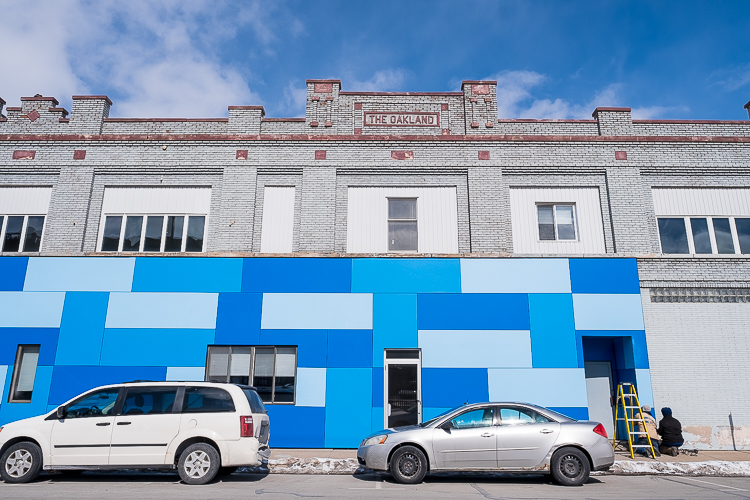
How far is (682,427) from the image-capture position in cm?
1266

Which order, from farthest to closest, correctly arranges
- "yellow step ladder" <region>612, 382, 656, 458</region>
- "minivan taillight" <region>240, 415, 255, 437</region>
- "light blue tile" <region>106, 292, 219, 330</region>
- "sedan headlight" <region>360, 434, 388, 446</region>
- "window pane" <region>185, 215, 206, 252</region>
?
"window pane" <region>185, 215, 206, 252</region> < "light blue tile" <region>106, 292, 219, 330</region> < "yellow step ladder" <region>612, 382, 656, 458</region> < "sedan headlight" <region>360, 434, 388, 446</region> < "minivan taillight" <region>240, 415, 255, 437</region>

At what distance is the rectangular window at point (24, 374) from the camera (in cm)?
1288

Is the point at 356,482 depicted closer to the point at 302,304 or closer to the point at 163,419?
the point at 163,419

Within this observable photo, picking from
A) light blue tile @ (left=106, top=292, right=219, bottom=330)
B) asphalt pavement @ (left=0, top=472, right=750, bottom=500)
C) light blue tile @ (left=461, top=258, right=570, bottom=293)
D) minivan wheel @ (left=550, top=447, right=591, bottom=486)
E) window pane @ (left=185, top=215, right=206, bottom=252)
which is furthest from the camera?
window pane @ (left=185, top=215, right=206, bottom=252)

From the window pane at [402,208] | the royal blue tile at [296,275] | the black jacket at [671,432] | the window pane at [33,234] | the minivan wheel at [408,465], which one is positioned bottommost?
the minivan wheel at [408,465]

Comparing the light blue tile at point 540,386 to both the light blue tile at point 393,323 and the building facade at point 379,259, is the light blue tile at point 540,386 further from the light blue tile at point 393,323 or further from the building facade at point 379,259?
the light blue tile at point 393,323

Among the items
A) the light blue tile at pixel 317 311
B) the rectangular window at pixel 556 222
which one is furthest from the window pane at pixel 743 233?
the light blue tile at pixel 317 311

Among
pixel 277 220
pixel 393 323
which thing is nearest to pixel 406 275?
pixel 393 323

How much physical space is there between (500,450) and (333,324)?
5.46 metres

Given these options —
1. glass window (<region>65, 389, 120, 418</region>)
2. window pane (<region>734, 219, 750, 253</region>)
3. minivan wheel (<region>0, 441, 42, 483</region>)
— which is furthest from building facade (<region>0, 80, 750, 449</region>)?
minivan wheel (<region>0, 441, 42, 483</region>)

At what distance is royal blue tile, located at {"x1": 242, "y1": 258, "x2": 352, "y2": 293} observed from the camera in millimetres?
13266

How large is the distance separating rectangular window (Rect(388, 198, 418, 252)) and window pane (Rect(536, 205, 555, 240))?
3490 mm

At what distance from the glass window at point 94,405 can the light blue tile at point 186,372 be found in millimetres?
3860

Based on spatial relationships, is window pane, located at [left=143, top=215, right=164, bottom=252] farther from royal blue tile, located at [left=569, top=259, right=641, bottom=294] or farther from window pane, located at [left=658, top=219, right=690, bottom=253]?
window pane, located at [left=658, top=219, right=690, bottom=253]
